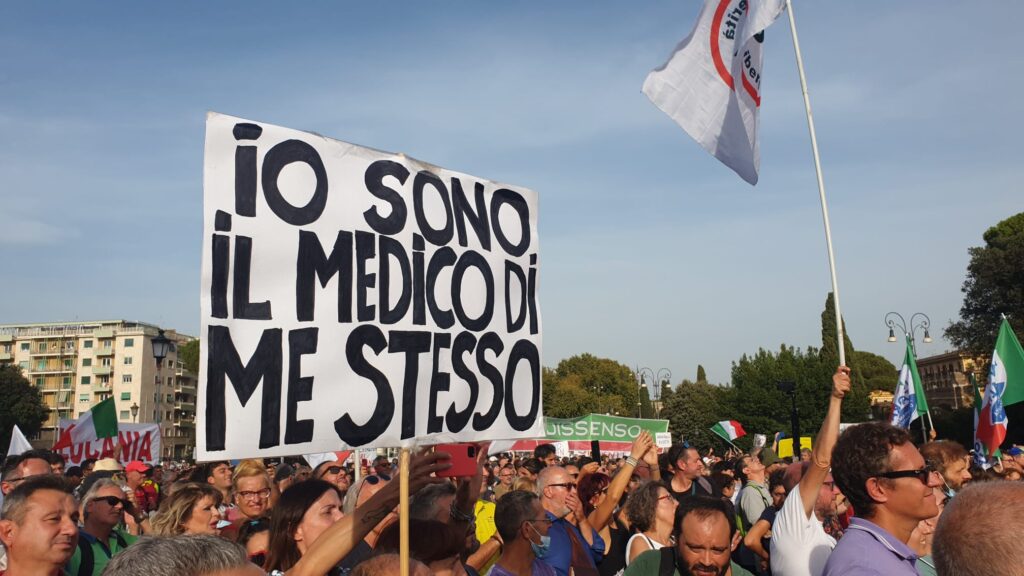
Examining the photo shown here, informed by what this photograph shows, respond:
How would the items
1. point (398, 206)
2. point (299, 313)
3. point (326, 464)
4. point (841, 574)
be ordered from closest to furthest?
1. point (841, 574)
2. point (299, 313)
3. point (398, 206)
4. point (326, 464)

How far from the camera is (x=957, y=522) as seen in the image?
219cm

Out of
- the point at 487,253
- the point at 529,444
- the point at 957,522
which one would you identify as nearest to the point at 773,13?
the point at 487,253

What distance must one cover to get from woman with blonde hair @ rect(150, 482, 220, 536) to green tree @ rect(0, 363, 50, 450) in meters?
79.7

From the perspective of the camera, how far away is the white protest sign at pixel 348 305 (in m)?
3.14

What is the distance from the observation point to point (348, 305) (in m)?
3.48

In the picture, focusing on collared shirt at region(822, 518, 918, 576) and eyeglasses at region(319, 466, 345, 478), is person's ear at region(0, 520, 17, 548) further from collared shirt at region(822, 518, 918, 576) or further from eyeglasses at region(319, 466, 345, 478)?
eyeglasses at region(319, 466, 345, 478)

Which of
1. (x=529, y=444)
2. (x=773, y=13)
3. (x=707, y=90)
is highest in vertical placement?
(x=773, y=13)

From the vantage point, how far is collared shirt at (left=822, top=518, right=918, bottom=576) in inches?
120

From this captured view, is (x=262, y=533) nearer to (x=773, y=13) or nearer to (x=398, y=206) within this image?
(x=398, y=206)

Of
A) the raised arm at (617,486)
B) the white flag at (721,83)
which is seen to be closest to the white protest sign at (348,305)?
the raised arm at (617,486)

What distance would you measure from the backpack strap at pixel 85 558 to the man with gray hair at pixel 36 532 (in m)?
0.79

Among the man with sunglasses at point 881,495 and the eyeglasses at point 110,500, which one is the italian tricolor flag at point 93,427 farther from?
the man with sunglasses at point 881,495

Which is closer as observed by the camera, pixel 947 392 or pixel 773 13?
pixel 773 13

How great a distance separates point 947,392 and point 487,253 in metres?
106
